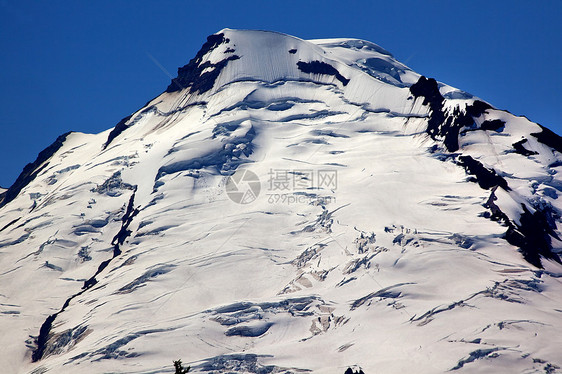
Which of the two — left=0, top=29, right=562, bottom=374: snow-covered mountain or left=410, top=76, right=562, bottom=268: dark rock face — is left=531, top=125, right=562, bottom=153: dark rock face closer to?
left=410, top=76, right=562, bottom=268: dark rock face

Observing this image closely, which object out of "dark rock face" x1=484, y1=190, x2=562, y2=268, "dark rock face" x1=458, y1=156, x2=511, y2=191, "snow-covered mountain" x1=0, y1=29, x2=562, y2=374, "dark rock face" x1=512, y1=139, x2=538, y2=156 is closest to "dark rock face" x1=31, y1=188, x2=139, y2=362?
"snow-covered mountain" x1=0, y1=29, x2=562, y2=374

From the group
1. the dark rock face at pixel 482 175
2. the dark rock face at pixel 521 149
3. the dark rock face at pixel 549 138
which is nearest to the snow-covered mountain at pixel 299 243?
the dark rock face at pixel 521 149

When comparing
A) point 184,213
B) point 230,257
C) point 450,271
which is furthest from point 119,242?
point 450,271

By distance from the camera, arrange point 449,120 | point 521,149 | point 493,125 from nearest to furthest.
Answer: point 521,149
point 493,125
point 449,120

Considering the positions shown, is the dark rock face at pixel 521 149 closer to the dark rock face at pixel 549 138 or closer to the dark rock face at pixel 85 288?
the dark rock face at pixel 549 138

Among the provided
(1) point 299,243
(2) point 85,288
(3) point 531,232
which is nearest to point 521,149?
(3) point 531,232

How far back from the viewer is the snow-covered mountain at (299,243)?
109188 mm

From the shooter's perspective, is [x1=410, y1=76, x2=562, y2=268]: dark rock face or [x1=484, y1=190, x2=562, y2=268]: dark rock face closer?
[x1=484, y1=190, x2=562, y2=268]: dark rock face

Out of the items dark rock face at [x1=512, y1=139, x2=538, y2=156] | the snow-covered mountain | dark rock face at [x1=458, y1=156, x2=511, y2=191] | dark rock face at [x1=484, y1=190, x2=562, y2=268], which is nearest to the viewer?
the snow-covered mountain

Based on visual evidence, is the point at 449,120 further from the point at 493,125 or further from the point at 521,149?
the point at 521,149

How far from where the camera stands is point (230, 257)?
5226 inches

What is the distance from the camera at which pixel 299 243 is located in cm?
13450

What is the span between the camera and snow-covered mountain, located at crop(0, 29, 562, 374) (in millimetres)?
109188

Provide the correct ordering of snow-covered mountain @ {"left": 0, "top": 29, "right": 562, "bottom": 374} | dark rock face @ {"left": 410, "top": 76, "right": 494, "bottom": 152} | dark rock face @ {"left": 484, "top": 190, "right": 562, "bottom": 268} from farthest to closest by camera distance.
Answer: dark rock face @ {"left": 410, "top": 76, "right": 494, "bottom": 152}
dark rock face @ {"left": 484, "top": 190, "right": 562, "bottom": 268}
snow-covered mountain @ {"left": 0, "top": 29, "right": 562, "bottom": 374}
